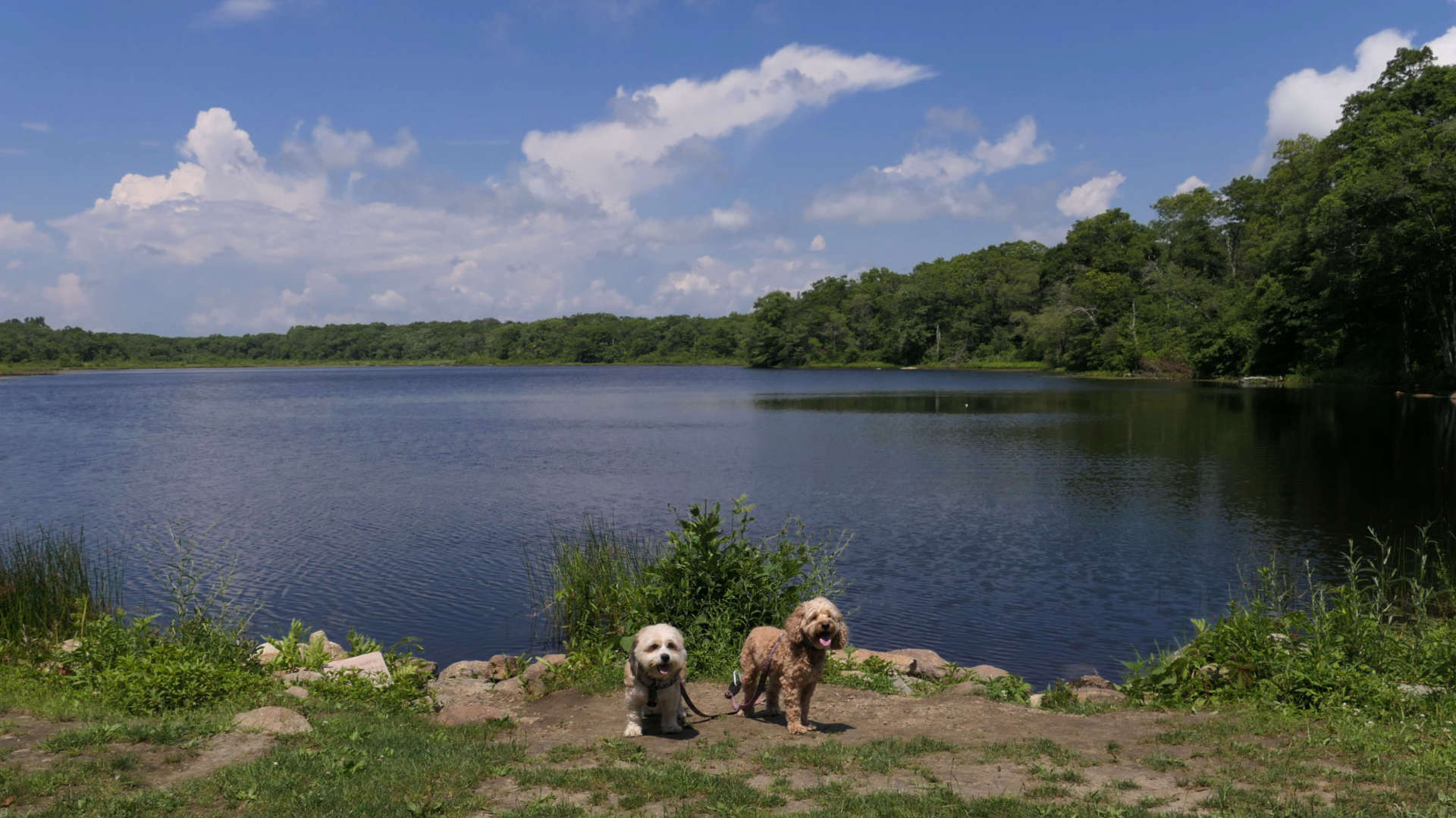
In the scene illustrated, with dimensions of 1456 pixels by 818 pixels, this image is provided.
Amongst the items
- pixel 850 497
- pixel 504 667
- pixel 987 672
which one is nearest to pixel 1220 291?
pixel 850 497

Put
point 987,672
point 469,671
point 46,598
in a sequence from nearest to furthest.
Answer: point 987,672
point 469,671
point 46,598

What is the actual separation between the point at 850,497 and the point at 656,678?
1790 cm

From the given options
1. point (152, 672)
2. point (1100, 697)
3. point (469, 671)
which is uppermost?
point (152, 672)

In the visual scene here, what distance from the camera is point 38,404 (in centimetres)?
6588

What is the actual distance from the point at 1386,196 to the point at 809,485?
130 feet

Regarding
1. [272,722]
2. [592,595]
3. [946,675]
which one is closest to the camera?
[272,722]

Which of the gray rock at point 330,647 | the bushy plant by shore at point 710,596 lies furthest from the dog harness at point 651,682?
the gray rock at point 330,647

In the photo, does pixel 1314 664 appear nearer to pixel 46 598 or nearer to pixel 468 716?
pixel 468 716

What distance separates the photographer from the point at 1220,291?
84000 mm

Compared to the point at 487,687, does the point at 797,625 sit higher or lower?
higher

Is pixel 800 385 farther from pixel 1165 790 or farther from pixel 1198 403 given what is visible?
pixel 1165 790

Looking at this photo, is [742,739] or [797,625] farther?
[797,625]

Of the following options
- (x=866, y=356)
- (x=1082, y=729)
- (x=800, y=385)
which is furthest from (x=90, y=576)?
(x=866, y=356)

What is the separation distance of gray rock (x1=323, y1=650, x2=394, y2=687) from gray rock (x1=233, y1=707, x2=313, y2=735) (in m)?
1.78
